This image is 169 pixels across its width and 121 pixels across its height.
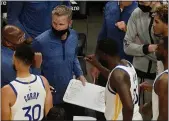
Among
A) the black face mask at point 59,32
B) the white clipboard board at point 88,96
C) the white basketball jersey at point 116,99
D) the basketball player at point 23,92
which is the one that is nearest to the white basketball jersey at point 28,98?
the basketball player at point 23,92

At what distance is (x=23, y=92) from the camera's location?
2004 mm

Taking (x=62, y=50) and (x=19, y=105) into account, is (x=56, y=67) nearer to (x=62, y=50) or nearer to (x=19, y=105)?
(x=62, y=50)

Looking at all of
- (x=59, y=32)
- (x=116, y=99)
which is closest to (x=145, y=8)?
(x=59, y=32)

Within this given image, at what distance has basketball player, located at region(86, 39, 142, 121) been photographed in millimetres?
2162

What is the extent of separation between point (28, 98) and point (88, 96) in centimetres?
68

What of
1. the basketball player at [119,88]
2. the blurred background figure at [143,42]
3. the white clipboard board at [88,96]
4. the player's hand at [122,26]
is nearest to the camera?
the basketball player at [119,88]

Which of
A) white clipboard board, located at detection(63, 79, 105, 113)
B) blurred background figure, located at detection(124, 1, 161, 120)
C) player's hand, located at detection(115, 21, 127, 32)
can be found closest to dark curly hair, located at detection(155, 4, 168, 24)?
blurred background figure, located at detection(124, 1, 161, 120)

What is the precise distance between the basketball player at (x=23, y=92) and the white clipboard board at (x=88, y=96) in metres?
0.55

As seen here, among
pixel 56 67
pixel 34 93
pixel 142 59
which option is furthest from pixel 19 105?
pixel 142 59

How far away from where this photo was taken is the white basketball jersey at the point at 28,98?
200 cm

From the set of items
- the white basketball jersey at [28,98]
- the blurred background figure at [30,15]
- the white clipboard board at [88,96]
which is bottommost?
the white clipboard board at [88,96]

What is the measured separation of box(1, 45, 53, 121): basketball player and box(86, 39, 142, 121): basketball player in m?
0.36

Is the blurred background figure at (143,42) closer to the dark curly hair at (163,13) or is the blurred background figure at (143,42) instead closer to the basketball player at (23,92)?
the dark curly hair at (163,13)

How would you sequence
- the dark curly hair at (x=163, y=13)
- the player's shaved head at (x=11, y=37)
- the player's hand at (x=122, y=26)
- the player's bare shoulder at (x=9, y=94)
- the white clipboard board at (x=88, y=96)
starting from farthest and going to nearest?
the player's hand at (x=122, y=26), the white clipboard board at (x=88, y=96), the dark curly hair at (x=163, y=13), the player's shaved head at (x=11, y=37), the player's bare shoulder at (x=9, y=94)
